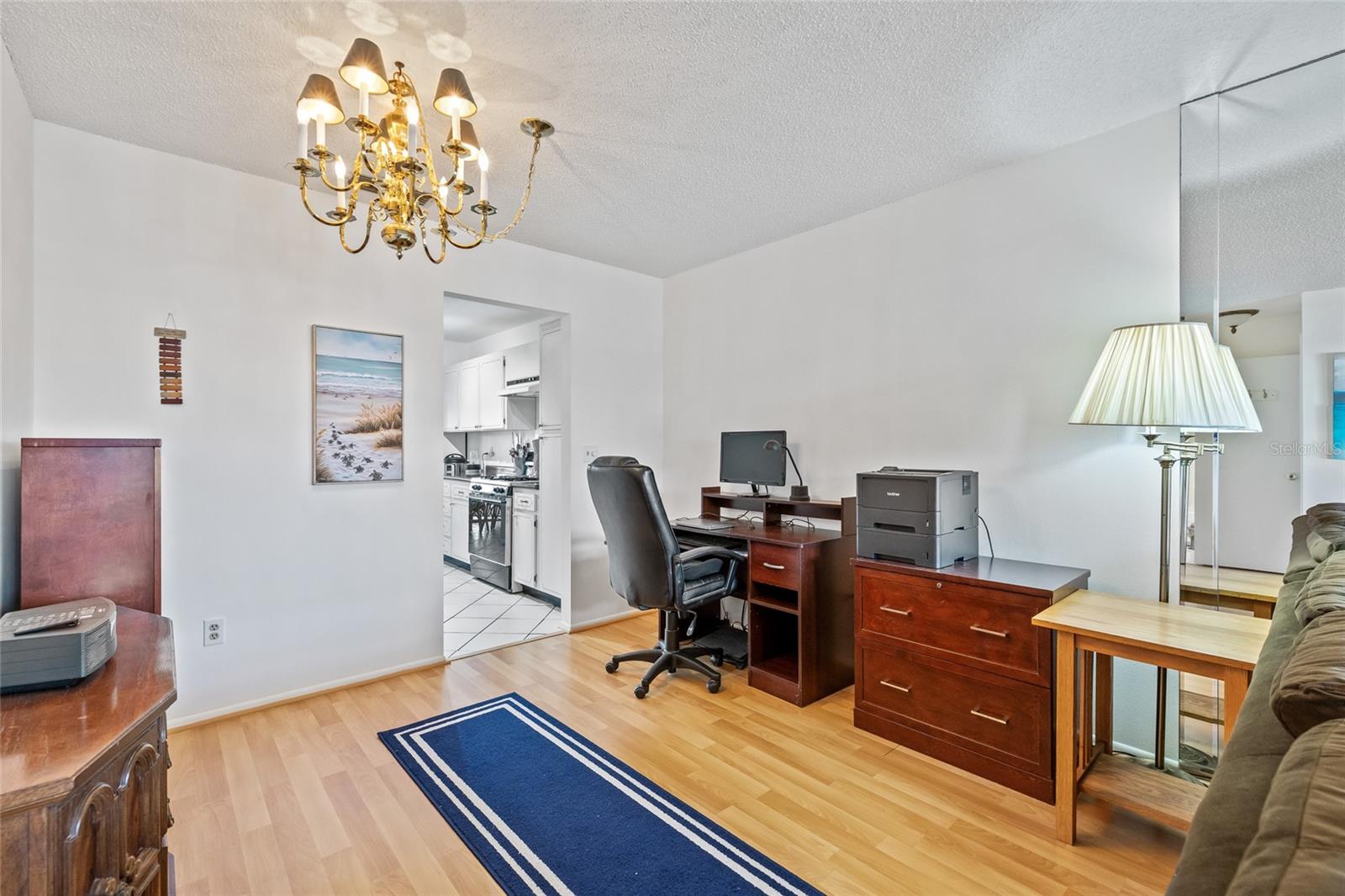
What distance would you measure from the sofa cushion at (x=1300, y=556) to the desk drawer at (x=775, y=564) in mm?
1622

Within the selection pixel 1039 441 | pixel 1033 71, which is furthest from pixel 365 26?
pixel 1039 441

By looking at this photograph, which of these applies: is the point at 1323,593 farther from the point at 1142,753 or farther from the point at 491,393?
the point at 491,393

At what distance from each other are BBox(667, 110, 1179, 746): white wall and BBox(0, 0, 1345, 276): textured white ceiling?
0.24 m

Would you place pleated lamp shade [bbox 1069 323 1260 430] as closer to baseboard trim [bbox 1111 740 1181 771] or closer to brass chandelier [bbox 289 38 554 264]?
baseboard trim [bbox 1111 740 1181 771]

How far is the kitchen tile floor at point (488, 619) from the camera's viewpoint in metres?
3.68

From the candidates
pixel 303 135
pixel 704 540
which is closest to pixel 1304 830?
pixel 303 135

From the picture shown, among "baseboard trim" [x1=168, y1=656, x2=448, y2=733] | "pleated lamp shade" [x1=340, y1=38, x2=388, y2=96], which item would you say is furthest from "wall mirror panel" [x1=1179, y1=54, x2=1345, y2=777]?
"baseboard trim" [x1=168, y1=656, x2=448, y2=733]

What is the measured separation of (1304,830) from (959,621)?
6.35 ft

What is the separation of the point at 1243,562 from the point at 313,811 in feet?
10.8

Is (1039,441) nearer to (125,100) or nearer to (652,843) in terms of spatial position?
(652,843)

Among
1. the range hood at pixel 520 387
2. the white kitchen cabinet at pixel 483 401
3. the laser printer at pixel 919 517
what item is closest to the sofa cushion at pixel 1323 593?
the laser printer at pixel 919 517

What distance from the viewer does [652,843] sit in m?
1.84

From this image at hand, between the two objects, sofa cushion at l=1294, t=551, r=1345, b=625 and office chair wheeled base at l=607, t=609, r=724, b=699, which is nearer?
sofa cushion at l=1294, t=551, r=1345, b=625

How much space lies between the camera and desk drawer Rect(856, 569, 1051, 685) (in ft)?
6.81
